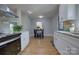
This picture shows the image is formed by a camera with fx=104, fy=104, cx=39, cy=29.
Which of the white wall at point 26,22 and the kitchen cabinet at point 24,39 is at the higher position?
the white wall at point 26,22

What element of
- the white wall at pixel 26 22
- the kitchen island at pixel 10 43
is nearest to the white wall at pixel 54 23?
the white wall at pixel 26 22

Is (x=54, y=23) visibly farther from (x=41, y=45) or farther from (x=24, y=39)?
(x=24, y=39)

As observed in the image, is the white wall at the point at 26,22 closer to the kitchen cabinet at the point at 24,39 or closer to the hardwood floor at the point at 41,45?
the kitchen cabinet at the point at 24,39

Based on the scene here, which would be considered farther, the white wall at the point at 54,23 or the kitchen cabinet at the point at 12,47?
the white wall at the point at 54,23

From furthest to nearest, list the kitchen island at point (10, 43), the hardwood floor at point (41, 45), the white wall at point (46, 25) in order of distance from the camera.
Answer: the white wall at point (46, 25), the hardwood floor at point (41, 45), the kitchen island at point (10, 43)

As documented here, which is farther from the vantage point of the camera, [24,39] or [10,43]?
[24,39]

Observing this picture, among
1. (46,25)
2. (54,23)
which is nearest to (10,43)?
(46,25)

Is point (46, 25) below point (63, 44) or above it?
A: above

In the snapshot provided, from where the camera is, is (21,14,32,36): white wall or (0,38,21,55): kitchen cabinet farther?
(21,14,32,36): white wall

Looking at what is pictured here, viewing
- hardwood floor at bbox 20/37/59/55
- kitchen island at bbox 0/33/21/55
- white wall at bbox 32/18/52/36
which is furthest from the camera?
white wall at bbox 32/18/52/36

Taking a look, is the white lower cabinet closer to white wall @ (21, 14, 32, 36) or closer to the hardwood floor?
the hardwood floor

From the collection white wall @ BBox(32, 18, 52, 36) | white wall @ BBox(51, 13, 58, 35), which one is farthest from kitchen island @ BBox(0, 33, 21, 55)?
white wall @ BBox(51, 13, 58, 35)

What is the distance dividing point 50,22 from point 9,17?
560 mm
